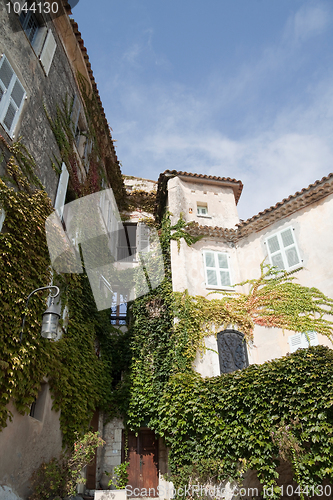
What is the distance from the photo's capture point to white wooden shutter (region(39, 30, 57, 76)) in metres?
10.5

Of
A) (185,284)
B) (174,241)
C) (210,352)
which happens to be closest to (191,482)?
(210,352)

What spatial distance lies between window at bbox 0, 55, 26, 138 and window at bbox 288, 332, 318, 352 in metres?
9.48

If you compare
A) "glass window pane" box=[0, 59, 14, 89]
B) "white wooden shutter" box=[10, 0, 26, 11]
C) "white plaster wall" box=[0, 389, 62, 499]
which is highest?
"white wooden shutter" box=[10, 0, 26, 11]

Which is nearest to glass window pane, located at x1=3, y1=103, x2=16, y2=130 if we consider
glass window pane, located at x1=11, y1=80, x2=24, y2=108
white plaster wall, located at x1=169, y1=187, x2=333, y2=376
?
glass window pane, located at x1=11, y1=80, x2=24, y2=108

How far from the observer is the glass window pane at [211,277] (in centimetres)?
1345

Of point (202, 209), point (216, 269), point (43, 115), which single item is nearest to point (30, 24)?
point (43, 115)

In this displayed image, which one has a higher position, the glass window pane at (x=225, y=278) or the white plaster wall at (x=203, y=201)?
the white plaster wall at (x=203, y=201)

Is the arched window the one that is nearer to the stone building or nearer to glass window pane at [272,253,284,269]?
glass window pane at [272,253,284,269]

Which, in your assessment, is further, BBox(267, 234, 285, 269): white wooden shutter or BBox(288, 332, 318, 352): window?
BBox(267, 234, 285, 269): white wooden shutter

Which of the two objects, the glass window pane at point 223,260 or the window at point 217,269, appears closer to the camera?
the window at point 217,269

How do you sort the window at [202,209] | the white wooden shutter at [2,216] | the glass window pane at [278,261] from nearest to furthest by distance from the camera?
the white wooden shutter at [2,216] → the glass window pane at [278,261] → the window at [202,209]

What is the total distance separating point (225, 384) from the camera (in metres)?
10.2

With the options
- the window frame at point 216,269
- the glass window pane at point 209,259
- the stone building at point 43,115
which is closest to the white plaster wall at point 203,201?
the window frame at point 216,269

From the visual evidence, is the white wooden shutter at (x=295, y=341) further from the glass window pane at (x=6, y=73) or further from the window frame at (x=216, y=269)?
the glass window pane at (x=6, y=73)
